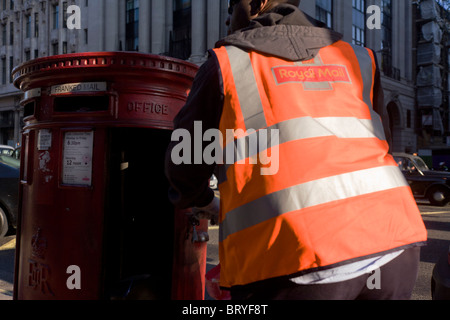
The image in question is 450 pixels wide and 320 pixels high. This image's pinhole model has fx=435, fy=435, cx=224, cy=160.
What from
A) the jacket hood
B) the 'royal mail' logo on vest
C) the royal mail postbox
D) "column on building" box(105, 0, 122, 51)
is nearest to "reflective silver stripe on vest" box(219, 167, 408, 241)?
the 'royal mail' logo on vest

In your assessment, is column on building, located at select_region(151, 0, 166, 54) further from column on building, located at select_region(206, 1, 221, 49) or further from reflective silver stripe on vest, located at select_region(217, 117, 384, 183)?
reflective silver stripe on vest, located at select_region(217, 117, 384, 183)

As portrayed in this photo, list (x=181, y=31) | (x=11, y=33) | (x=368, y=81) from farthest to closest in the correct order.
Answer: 1. (x=11, y=33)
2. (x=181, y=31)
3. (x=368, y=81)

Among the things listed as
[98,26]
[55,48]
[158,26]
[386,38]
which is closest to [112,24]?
[98,26]

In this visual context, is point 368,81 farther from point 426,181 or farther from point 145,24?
point 145,24

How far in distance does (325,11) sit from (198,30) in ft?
29.4

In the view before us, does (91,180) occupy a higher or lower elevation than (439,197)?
higher

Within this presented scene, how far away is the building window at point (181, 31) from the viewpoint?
104 ft

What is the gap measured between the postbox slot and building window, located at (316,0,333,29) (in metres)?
29.4

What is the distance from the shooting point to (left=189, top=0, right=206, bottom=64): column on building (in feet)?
99.7

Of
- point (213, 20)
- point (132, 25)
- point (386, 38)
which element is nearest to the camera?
point (213, 20)

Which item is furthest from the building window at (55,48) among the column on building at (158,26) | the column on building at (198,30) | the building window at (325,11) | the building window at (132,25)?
the building window at (325,11)

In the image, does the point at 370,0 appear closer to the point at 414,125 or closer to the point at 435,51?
the point at 435,51

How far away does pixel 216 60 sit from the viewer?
4.48 ft

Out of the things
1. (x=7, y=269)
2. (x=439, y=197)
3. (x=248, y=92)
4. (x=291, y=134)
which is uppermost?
(x=248, y=92)
